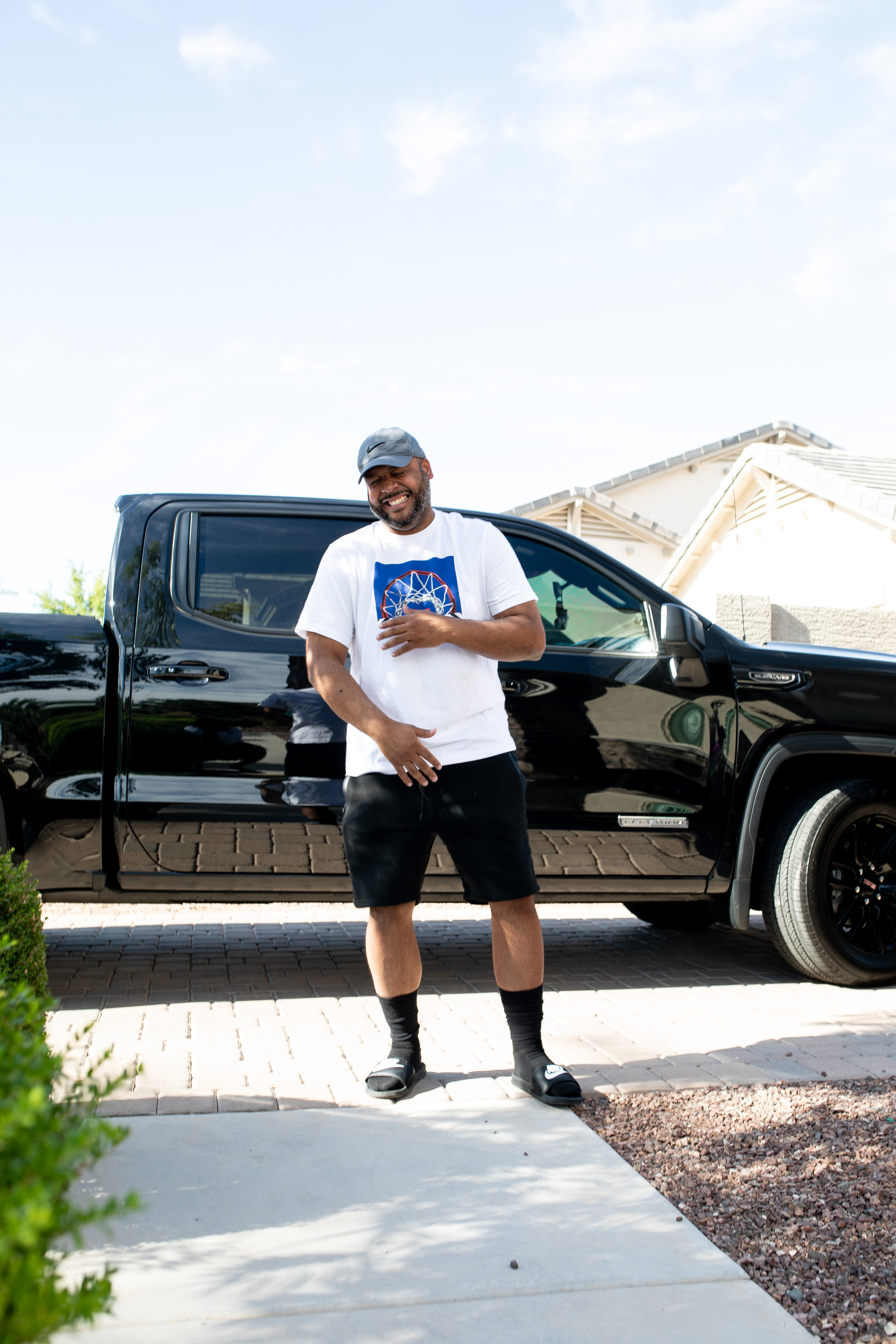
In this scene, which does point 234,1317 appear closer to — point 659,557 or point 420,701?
point 420,701

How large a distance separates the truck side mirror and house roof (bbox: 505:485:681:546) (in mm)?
22398

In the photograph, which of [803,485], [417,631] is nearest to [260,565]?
[417,631]

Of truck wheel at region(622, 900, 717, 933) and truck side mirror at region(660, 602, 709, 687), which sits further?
truck wheel at region(622, 900, 717, 933)

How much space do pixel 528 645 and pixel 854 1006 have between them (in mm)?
2332

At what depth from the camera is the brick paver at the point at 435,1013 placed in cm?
341

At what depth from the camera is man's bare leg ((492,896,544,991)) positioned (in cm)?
323

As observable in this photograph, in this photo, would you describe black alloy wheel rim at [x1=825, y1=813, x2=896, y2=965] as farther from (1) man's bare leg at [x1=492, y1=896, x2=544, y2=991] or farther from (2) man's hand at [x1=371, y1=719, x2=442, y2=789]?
(2) man's hand at [x1=371, y1=719, x2=442, y2=789]

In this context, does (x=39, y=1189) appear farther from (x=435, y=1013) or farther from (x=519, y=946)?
(x=435, y=1013)

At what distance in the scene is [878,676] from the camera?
4684 millimetres

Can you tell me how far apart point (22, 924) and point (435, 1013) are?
6.16ft

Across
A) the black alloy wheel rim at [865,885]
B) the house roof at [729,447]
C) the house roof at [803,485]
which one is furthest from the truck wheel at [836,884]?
the house roof at [729,447]

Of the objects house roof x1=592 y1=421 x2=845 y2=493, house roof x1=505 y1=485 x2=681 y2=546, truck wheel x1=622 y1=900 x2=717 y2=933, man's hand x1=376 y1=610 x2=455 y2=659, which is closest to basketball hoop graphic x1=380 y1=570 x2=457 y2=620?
man's hand x1=376 y1=610 x2=455 y2=659

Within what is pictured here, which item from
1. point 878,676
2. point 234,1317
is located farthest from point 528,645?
point 878,676

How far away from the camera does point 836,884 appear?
457 cm
